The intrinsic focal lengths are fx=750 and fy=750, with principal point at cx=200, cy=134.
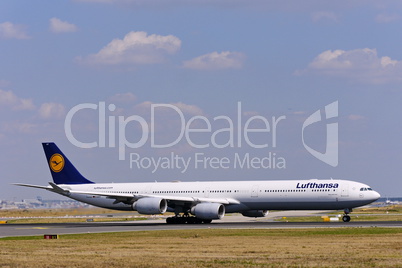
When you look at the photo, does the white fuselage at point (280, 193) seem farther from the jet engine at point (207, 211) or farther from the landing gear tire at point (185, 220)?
the jet engine at point (207, 211)

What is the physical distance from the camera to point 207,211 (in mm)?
66562

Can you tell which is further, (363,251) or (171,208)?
(171,208)

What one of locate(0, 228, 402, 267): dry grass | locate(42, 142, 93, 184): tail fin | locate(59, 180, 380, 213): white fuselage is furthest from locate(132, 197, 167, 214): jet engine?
locate(0, 228, 402, 267): dry grass

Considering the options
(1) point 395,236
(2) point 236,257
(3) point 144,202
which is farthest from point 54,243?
(3) point 144,202

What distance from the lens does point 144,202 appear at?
223 feet

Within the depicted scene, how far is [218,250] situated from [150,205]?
33293 mm

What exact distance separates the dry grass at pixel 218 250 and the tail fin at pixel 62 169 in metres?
32.7

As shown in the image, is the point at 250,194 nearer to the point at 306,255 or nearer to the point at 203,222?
the point at 203,222

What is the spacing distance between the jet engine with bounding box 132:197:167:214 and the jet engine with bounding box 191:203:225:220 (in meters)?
2.91

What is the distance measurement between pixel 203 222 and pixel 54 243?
30.6 metres

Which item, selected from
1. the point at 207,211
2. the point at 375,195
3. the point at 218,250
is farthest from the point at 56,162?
the point at 218,250

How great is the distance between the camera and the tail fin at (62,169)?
80.5 metres

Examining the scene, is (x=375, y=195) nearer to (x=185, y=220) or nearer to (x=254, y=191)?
(x=254, y=191)

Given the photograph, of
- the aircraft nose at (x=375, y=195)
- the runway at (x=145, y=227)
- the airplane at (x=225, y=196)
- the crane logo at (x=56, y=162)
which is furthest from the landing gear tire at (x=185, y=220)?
the crane logo at (x=56, y=162)
